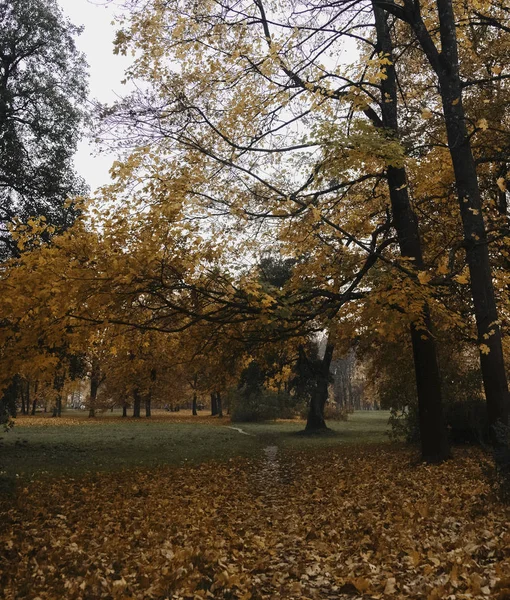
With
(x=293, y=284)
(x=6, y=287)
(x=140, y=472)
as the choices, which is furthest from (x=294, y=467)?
(x=6, y=287)

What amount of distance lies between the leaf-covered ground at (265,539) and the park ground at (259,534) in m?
0.02

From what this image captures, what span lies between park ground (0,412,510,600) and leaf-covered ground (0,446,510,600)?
0.02m

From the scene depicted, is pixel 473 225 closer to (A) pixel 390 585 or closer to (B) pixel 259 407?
(A) pixel 390 585

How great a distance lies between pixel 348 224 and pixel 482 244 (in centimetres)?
381

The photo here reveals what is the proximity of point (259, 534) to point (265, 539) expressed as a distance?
0.35m

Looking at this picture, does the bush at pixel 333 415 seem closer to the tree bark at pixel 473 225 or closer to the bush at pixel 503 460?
the tree bark at pixel 473 225

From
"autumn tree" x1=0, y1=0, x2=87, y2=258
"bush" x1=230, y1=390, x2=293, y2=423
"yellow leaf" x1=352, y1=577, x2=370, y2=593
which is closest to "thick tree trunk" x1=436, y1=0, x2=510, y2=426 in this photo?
"yellow leaf" x1=352, y1=577, x2=370, y2=593

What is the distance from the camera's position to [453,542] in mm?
5000

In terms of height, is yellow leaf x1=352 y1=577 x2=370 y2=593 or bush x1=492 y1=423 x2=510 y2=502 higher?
bush x1=492 y1=423 x2=510 y2=502

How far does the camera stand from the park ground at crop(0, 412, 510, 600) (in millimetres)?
4379

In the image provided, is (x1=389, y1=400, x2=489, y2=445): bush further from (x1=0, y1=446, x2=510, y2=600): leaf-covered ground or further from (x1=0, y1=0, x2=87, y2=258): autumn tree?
(x1=0, y1=0, x2=87, y2=258): autumn tree

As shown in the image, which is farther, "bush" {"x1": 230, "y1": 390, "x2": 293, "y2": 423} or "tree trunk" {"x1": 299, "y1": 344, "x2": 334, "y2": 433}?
"bush" {"x1": 230, "y1": 390, "x2": 293, "y2": 423}

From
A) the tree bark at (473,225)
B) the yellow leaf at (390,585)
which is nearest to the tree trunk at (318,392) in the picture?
the tree bark at (473,225)

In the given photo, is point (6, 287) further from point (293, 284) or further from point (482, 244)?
point (482, 244)
